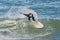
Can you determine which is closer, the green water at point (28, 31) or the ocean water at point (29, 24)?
the green water at point (28, 31)

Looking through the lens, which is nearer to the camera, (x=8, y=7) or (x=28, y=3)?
(x=8, y=7)

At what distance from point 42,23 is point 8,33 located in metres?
2.64

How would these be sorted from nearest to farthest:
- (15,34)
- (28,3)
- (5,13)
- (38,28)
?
1. (15,34)
2. (38,28)
3. (5,13)
4. (28,3)

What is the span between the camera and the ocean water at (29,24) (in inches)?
666

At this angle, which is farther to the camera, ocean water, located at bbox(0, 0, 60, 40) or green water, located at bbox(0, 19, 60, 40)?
ocean water, located at bbox(0, 0, 60, 40)

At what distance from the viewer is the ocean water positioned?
1691cm

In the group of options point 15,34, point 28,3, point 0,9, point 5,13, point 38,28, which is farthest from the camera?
point 28,3

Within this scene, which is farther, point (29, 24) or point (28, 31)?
point (29, 24)

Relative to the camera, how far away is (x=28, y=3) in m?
26.7

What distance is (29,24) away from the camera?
61.9ft

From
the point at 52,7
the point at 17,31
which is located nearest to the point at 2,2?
the point at 52,7

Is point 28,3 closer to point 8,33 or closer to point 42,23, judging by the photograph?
point 42,23

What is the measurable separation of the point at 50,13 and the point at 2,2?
208 inches

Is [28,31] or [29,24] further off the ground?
[29,24]
